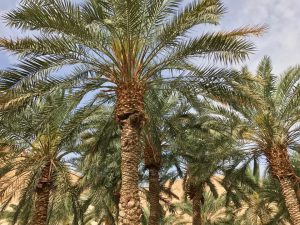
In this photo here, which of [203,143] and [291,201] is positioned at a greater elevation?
[203,143]

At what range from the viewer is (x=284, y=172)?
1559cm

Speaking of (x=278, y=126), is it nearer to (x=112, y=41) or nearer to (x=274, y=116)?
(x=274, y=116)

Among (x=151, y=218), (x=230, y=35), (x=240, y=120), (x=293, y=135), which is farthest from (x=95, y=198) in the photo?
(x=230, y=35)

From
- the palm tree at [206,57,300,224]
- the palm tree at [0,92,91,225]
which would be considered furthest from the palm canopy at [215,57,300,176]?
the palm tree at [0,92,91,225]

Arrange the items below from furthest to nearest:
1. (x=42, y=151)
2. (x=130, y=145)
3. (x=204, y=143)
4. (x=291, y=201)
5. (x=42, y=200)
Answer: (x=204, y=143) < (x=42, y=151) < (x=291, y=201) < (x=42, y=200) < (x=130, y=145)

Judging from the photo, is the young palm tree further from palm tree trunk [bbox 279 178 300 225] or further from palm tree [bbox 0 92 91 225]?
palm tree [bbox 0 92 91 225]

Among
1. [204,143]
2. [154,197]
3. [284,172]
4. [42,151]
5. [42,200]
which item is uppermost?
[204,143]

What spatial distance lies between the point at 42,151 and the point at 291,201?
10.2 m

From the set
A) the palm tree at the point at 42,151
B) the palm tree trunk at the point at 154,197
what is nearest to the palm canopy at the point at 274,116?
the palm tree trunk at the point at 154,197

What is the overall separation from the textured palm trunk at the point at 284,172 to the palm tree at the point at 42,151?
7.96 m

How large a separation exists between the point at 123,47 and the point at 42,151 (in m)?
7.38

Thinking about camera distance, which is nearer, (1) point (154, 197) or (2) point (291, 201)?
(2) point (291, 201)

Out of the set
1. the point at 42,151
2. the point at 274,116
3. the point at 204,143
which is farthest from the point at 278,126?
the point at 42,151

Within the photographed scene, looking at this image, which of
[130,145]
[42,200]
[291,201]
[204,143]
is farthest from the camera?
[204,143]
